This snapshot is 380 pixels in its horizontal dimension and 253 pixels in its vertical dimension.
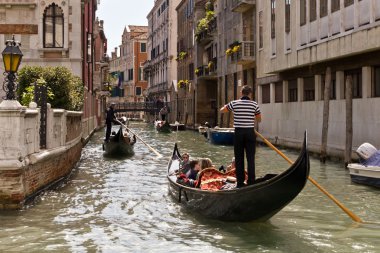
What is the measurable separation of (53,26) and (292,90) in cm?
901

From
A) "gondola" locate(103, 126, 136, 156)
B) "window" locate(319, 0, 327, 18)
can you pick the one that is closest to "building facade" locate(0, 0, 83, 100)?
"gondola" locate(103, 126, 136, 156)

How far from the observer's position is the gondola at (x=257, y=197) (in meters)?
6.37

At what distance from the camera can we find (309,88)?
59.9ft

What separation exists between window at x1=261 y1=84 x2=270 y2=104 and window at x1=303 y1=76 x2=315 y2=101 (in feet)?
12.6

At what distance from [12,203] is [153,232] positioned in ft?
7.64

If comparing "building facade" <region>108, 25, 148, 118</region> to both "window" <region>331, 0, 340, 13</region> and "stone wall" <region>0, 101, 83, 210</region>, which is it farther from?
"stone wall" <region>0, 101, 83, 210</region>

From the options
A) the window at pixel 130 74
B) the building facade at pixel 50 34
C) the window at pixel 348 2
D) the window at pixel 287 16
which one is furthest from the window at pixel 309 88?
A: the window at pixel 130 74

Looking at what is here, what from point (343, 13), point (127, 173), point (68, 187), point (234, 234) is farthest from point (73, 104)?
point (234, 234)

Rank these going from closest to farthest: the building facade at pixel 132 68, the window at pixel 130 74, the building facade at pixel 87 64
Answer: the building facade at pixel 87 64 < the building facade at pixel 132 68 < the window at pixel 130 74

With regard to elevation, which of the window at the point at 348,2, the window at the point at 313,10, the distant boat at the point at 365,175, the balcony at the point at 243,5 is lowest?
the distant boat at the point at 365,175

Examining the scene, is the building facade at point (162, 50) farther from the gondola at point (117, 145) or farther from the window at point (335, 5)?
the window at point (335, 5)

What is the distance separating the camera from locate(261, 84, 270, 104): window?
2241 centimetres

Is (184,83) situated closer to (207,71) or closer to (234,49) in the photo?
(207,71)

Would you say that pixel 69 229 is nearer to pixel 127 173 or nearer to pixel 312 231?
pixel 312 231
